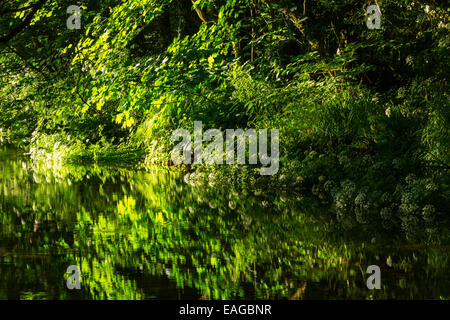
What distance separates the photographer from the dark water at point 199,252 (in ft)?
13.3

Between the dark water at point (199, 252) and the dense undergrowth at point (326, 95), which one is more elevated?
the dense undergrowth at point (326, 95)

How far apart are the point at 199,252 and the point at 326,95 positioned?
5443 mm

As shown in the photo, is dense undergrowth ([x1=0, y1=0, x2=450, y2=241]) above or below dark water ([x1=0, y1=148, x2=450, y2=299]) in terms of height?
above

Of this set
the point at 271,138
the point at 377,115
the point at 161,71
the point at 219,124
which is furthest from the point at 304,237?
the point at 219,124

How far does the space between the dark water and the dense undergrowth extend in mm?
815

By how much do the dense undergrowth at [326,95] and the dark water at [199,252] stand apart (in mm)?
815

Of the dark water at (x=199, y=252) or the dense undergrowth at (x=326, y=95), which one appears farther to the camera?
the dense undergrowth at (x=326, y=95)

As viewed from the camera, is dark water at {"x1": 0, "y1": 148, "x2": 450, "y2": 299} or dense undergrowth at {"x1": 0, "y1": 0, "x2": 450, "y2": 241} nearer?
dark water at {"x1": 0, "y1": 148, "x2": 450, "y2": 299}

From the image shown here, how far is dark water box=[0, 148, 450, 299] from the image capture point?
4.04 metres

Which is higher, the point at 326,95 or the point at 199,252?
the point at 326,95

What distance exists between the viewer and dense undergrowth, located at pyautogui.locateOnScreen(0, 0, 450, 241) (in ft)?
24.7

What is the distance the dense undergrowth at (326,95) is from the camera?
7.54 m

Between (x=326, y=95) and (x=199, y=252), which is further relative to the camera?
(x=326, y=95)

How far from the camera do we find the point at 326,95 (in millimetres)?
10109
